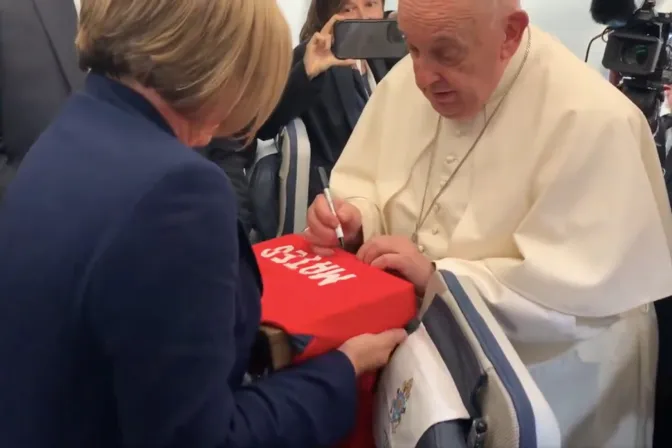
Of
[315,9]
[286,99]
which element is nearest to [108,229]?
[286,99]

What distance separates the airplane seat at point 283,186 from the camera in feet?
6.95

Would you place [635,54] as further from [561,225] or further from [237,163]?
[237,163]

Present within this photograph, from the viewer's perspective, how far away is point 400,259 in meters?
1.20

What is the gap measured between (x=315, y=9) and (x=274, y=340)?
1.68 meters

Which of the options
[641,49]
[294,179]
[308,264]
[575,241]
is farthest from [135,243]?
[641,49]

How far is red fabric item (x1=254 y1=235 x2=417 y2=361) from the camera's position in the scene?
1.00 meters

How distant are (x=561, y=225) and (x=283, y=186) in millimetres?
1081

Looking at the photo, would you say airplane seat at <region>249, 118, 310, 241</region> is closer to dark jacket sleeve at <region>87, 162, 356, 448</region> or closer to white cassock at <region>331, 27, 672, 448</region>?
white cassock at <region>331, 27, 672, 448</region>

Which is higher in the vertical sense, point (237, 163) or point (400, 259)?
point (400, 259)

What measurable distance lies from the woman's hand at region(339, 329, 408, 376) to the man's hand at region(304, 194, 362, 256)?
0.23 metres

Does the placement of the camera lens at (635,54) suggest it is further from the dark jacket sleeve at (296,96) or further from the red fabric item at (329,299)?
the red fabric item at (329,299)

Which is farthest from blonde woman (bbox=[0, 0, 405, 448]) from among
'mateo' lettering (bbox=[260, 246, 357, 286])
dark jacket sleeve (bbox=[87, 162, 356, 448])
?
'mateo' lettering (bbox=[260, 246, 357, 286])

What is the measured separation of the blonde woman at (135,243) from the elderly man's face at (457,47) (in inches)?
15.0

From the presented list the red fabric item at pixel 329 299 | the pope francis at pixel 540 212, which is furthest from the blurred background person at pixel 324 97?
the red fabric item at pixel 329 299
